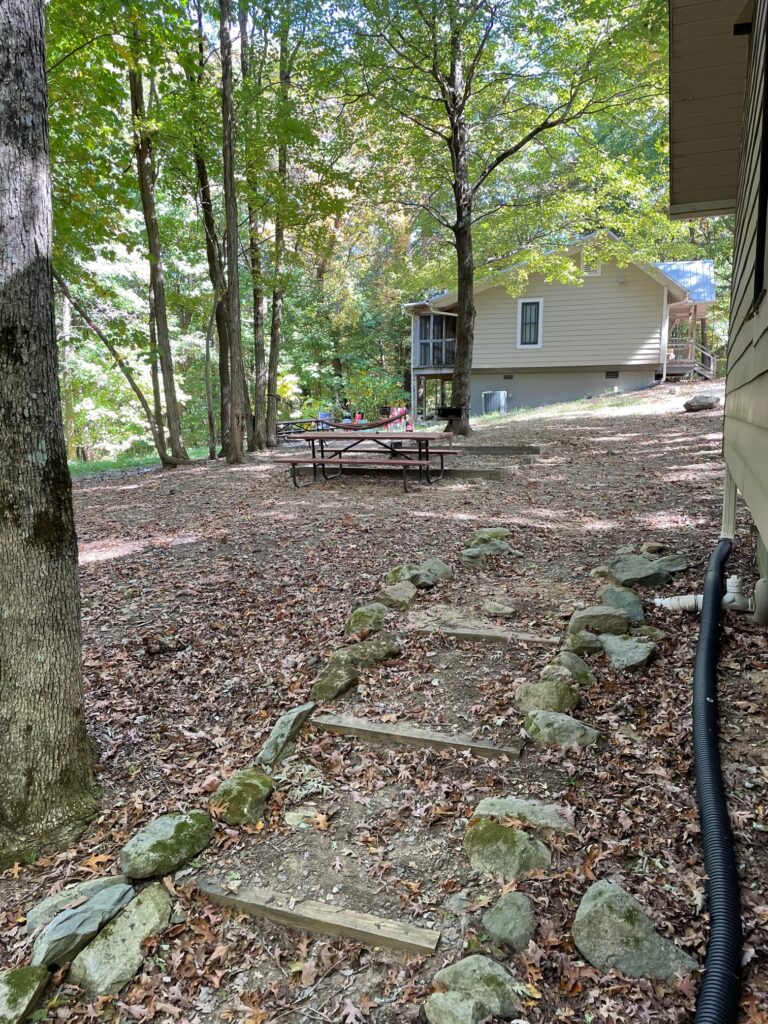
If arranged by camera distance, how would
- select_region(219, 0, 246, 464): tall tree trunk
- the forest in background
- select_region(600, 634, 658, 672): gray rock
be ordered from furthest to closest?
select_region(219, 0, 246, 464): tall tree trunk
the forest in background
select_region(600, 634, 658, 672): gray rock

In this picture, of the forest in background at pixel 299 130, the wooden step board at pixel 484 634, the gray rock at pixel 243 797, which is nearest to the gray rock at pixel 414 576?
the wooden step board at pixel 484 634

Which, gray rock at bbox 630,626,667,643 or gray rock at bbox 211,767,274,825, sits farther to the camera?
gray rock at bbox 630,626,667,643

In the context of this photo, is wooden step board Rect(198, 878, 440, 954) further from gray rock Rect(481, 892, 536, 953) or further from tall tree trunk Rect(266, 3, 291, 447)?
tall tree trunk Rect(266, 3, 291, 447)

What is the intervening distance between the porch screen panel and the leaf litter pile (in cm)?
1572

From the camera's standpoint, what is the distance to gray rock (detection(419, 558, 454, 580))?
5.20 meters

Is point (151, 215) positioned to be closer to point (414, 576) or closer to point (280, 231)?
point (280, 231)

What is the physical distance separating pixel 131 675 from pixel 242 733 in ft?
3.54

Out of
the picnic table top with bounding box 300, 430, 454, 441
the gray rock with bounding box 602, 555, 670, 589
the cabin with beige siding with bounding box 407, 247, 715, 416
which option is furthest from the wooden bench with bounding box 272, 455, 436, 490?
the cabin with beige siding with bounding box 407, 247, 715, 416

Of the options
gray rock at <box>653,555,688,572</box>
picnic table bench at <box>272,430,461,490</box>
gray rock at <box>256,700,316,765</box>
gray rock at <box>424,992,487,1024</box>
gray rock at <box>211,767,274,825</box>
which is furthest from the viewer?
picnic table bench at <box>272,430,461,490</box>

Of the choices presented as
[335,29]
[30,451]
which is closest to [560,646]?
[30,451]

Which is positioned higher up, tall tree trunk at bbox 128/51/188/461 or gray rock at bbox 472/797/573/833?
tall tree trunk at bbox 128/51/188/461

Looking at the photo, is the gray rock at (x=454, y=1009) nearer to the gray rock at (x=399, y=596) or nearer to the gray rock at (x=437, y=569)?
the gray rock at (x=399, y=596)

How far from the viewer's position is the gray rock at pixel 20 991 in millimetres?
2051

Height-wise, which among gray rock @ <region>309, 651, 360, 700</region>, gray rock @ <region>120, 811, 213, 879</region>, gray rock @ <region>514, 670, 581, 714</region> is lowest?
gray rock @ <region>120, 811, 213, 879</region>
